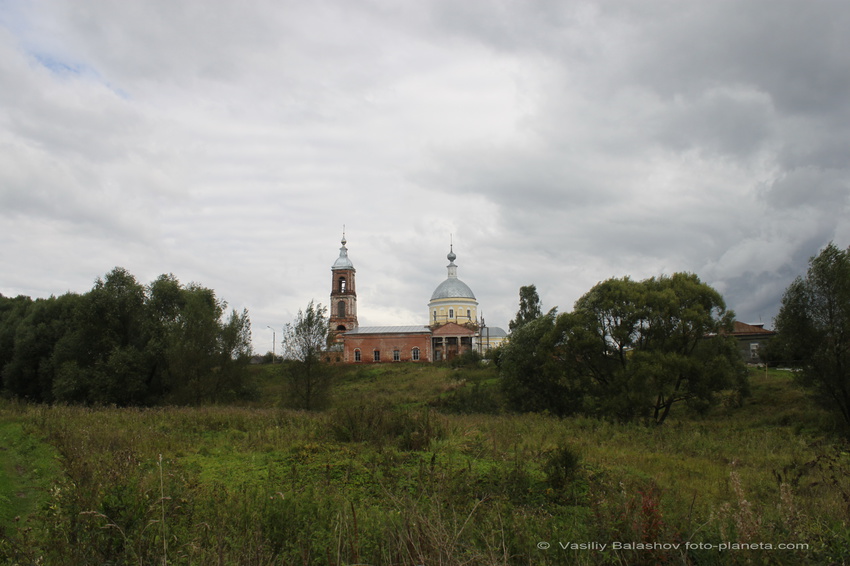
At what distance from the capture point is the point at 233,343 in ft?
111

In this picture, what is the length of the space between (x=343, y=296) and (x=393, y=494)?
72938mm

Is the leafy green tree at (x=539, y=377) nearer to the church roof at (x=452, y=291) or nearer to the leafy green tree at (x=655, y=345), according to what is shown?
the leafy green tree at (x=655, y=345)

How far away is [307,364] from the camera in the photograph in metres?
29.7

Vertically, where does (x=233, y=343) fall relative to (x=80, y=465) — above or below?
above

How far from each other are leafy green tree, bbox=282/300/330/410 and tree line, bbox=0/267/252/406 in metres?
5.25

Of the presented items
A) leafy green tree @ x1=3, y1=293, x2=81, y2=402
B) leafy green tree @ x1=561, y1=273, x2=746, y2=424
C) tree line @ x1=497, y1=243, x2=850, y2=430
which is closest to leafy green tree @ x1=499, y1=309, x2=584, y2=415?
tree line @ x1=497, y1=243, x2=850, y2=430

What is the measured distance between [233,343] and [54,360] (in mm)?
10966

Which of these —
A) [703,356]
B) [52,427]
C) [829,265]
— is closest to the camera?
[52,427]

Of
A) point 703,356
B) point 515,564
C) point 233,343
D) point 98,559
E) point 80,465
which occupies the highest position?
point 233,343

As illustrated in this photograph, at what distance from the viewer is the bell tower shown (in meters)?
78.9

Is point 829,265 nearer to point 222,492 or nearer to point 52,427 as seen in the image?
point 222,492

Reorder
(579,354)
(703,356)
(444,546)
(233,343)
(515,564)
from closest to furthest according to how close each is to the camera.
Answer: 1. (444,546)
2. (515,564)
3. (703,356)
4. (579,354)
5. (233,343)

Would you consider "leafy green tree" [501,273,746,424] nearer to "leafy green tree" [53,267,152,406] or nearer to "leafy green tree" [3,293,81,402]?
"leafy green tree" [53,267,152,406]

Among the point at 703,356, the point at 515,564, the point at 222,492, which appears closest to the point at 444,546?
the point at 515,564
